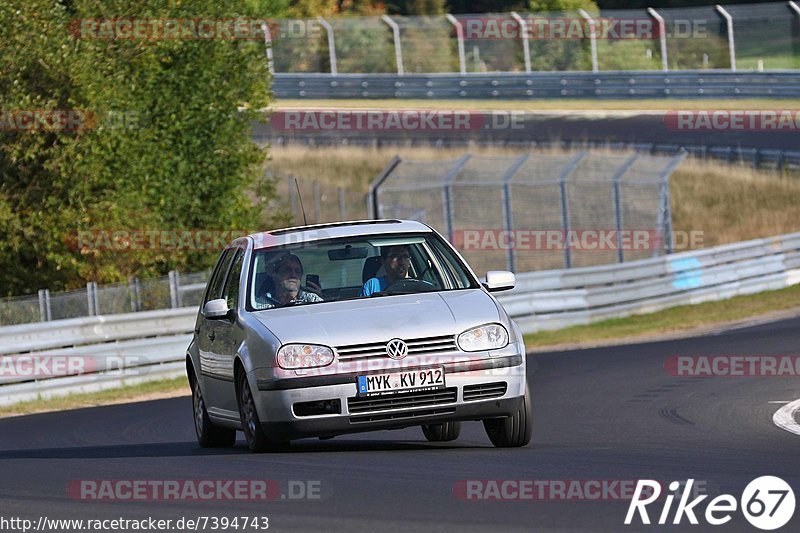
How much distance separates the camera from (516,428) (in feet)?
33.0

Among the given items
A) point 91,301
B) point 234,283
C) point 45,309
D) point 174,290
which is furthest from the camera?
point 174,290

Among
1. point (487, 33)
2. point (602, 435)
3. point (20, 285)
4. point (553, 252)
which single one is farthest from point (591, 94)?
point (602, 435)

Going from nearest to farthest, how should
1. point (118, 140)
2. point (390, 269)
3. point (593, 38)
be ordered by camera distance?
point (390, 269) → point (118, 140) → point (593, 38)

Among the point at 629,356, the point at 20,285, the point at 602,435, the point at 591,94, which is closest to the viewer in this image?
the point at 602,435

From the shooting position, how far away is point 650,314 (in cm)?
2641

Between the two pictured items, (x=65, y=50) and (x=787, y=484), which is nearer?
(x=787, y=484)

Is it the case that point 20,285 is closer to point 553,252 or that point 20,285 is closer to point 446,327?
point 553,252

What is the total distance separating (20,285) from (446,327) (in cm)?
1832

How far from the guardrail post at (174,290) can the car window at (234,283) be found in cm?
1065

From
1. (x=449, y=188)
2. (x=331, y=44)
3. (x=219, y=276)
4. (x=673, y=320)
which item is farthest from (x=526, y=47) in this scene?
(x=219, y=276)

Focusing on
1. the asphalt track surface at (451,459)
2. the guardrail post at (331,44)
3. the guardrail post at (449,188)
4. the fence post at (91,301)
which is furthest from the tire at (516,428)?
the guardrail post at (331,44)

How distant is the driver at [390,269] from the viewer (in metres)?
10.7

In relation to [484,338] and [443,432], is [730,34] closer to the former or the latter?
[443,432]

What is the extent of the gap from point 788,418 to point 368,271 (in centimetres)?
336
